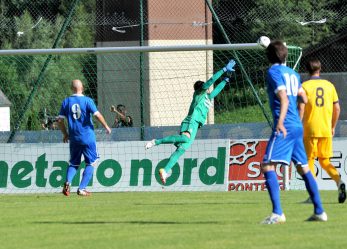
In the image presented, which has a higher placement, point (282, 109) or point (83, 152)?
point (282, 109)

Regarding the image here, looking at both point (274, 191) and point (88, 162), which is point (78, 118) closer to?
point (88, 162)

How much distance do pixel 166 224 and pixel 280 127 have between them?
1.73 m

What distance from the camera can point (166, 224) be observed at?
12.2m

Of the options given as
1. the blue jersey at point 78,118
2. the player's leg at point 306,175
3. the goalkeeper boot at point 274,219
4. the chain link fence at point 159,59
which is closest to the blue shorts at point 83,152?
the blue jersey at point 78,118

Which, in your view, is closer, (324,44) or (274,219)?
(274,219)

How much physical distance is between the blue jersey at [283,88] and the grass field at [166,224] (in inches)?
44.7

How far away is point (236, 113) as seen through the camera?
24875 millimetres

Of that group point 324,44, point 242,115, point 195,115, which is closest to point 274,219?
point 195,115

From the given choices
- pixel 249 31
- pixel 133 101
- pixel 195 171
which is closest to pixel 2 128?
pixel 133 101

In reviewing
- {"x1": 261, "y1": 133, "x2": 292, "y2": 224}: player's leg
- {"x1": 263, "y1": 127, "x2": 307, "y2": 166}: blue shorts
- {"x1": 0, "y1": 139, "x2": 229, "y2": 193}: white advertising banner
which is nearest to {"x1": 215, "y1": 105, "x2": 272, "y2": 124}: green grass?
{"x1": 0, "y1": 139, "x2": 229, "y2": 193}: white advertising banner

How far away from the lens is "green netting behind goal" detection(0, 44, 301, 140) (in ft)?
75.8

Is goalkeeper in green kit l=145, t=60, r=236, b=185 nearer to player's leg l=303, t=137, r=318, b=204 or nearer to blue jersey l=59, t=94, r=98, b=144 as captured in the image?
blue jersey l=59, t=94, r=98, b=144

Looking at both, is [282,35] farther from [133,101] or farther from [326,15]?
[133,101]

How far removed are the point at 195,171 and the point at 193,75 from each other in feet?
11.4
